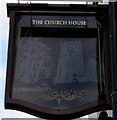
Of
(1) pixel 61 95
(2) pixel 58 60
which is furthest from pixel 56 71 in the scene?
(1) pixel 61 95

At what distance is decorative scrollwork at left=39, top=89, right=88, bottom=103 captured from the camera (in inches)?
152

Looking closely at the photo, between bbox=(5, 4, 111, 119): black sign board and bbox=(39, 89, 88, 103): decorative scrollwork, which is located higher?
bbox=(5, 4, 111, 119): black sign board

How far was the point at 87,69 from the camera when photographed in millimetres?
4168

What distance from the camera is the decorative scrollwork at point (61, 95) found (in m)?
3.86

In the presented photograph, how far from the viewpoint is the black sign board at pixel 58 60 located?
3807mm

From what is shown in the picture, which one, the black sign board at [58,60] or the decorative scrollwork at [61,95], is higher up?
the black sign board at [58,60]

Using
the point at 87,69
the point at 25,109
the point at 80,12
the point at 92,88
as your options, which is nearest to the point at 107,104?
the point at 92,88

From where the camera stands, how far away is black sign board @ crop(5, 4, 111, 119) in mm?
3807

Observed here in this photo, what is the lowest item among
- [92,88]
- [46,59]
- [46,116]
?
[46,116]

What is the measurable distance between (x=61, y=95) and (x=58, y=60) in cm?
47

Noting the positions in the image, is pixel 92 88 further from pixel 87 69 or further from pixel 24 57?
pixel 24 57

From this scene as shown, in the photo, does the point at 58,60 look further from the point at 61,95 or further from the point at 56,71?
the point at 61,95

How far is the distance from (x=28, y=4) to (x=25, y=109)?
1.39 m

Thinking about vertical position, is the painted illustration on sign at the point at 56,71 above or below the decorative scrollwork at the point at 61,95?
above
